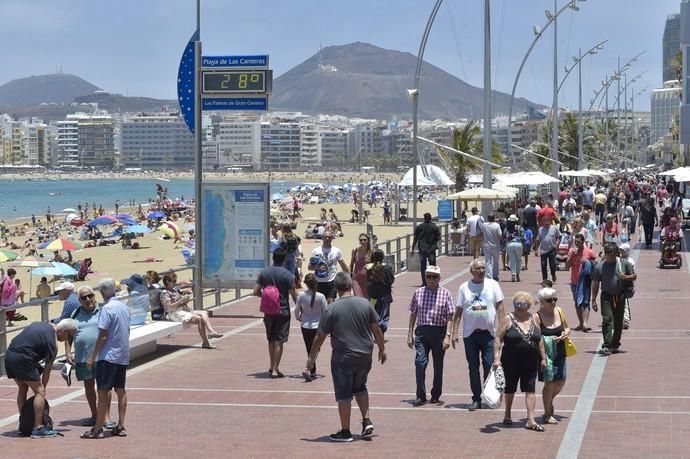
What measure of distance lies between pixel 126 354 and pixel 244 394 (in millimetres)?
2335

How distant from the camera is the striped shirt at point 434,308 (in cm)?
1175

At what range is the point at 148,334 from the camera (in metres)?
15.3

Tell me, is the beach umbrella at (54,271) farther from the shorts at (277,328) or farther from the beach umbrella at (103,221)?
the beach umbrella at (103,221)

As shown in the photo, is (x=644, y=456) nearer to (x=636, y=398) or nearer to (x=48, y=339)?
(x=636, y=398)

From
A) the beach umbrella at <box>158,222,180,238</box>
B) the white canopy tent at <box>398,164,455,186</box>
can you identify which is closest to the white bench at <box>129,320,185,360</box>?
the white canopy tent at <box>398,164,455,186</box>

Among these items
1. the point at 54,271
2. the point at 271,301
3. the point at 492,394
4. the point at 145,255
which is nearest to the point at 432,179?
the point at 145,255

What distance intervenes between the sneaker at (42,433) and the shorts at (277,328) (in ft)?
12.1

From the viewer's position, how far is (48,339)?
10.7m

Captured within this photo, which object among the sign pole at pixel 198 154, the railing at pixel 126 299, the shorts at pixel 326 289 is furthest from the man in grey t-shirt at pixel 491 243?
the shorts at pixel 326 289

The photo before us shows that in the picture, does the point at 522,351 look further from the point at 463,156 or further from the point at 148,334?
the point at 463,156

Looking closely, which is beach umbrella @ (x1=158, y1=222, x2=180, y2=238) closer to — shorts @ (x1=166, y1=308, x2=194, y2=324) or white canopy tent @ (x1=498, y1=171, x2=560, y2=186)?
white canopy tent @ (x1=498, y1=171, x2=560, y2=186)

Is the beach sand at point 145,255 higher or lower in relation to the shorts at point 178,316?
lower

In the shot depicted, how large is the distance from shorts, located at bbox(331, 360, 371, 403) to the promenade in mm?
421

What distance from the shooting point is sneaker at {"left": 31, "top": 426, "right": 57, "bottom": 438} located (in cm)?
1070
